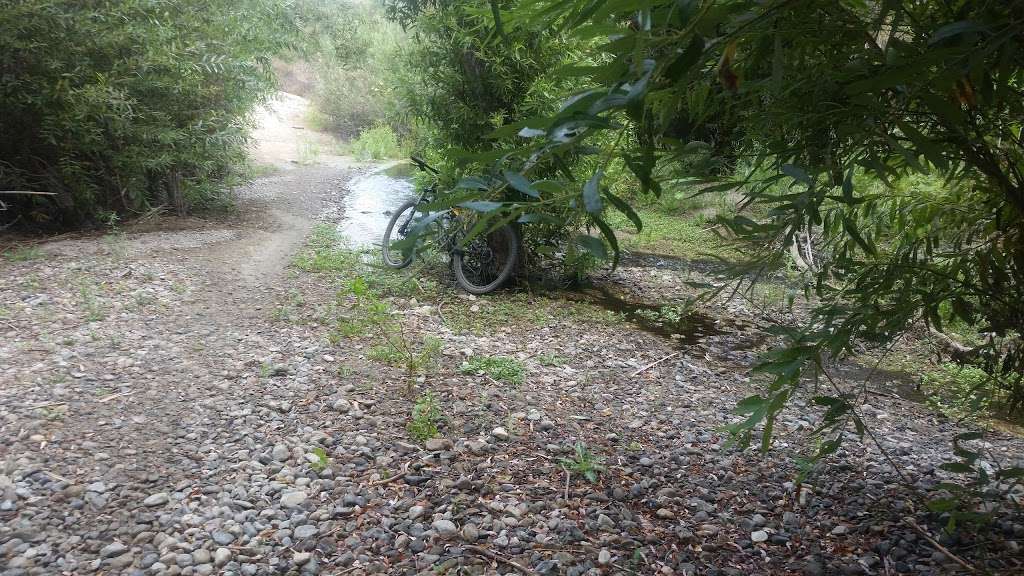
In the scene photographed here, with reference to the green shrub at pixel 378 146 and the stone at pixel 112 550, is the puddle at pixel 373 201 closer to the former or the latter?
the green shrub at pixel 378 146

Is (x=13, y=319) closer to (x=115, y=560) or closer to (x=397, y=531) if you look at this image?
(x=115, y=560)

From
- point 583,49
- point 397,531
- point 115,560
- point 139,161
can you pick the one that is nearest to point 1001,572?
point 397,531

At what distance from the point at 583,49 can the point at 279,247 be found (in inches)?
123

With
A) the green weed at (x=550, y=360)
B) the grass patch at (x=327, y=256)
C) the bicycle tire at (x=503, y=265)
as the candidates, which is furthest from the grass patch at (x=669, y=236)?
the green weed at (x=550, y=360)

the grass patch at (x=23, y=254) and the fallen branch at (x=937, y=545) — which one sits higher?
the grass patch at (x=23, y=254)

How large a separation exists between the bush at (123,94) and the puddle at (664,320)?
151 inches

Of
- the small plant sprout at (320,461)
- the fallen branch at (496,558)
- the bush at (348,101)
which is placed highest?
the bush at (348,101)

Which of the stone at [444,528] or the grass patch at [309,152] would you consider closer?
the stone at [444,528]

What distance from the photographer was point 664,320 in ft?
14.2

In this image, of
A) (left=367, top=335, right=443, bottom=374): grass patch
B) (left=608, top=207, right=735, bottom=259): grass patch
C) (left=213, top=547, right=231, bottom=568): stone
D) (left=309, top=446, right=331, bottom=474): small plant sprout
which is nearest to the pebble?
(left=309, top=446, right=331, bottom=474): small plant sprout

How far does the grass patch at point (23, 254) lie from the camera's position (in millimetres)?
4430

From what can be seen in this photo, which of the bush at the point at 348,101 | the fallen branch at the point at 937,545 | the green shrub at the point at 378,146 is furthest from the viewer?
the bush at the point at 348,101

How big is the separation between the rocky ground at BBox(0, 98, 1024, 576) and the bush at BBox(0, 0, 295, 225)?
1644mm

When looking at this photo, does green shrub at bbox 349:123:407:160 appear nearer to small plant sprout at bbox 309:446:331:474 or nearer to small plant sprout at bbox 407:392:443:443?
small plant sprout at bbox 407:392:443:443
